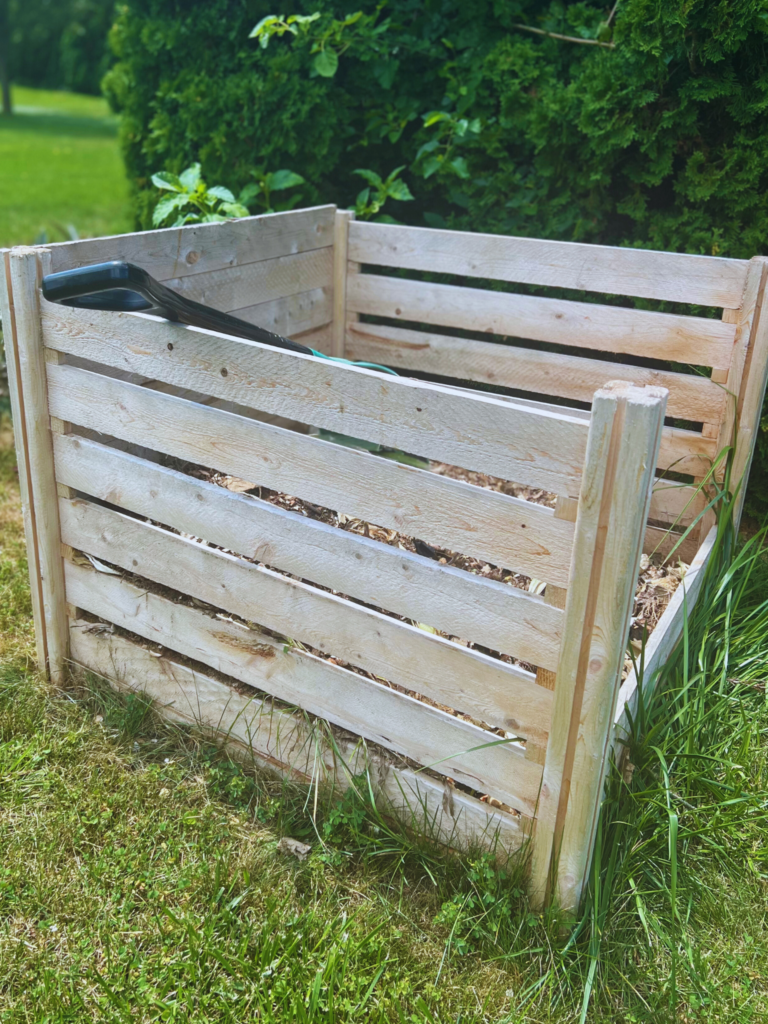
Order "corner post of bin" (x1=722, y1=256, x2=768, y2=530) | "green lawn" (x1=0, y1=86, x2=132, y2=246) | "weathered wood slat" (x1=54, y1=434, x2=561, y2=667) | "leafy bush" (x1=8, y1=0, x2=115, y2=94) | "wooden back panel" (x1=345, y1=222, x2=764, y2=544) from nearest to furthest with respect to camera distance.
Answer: "weathered wood slat" (x1=54, y1=434, x2=561, y2=667)
"corner post of bin" (x1=722, y1=256, x2=768, y2=530)
"wooden back panel" (x1=345, y1=222, x2=764, y2=544)
"green lawn" (x1=0, y1=86, x2=132, y2=246)
"leafy bush" (x1=8, y1=0, x2=115, y2=94)

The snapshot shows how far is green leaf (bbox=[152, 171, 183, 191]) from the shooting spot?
11.1ft

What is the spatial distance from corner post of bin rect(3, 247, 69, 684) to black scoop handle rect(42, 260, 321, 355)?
0.34 feet

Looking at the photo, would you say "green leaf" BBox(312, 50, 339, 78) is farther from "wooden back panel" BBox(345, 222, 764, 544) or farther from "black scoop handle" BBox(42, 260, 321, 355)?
"black scoop handle" BBox(42, 260, 321, 355)

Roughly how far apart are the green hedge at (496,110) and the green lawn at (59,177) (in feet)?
3.55

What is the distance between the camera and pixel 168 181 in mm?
3572

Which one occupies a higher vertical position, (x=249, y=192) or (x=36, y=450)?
(x=249, y=192)

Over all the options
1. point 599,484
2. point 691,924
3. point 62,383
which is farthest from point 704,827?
point 62,383

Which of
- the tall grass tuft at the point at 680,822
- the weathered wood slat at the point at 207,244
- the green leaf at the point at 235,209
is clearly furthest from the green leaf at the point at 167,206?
the tall grass tuft at the point at 680,822

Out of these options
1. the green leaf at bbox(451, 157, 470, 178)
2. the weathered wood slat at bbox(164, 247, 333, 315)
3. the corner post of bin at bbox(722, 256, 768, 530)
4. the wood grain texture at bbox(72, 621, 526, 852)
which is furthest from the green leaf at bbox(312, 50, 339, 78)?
the wood grain texture at bbox(72, 621, 526, 852)

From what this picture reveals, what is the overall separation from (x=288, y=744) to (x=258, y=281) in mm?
1533

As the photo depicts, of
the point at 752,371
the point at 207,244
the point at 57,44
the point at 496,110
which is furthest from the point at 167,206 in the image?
the point at 57,44

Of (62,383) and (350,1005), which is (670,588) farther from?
(62,383)

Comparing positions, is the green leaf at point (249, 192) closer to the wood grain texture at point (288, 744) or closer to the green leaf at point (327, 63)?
the green leaf at point (327, 63)

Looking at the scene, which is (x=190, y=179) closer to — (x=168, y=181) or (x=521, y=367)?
(x=168, y=181)
